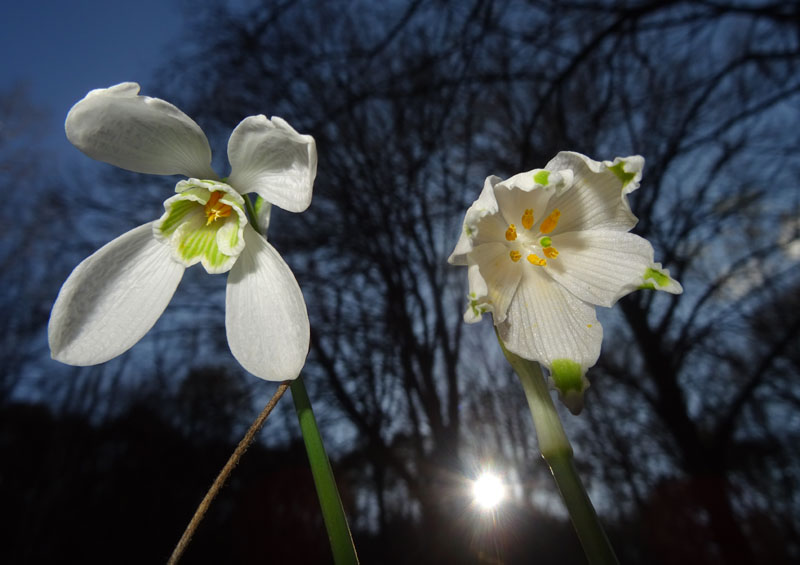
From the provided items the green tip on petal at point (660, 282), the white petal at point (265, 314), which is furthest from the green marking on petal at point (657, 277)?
the white petal at point (265, 314)

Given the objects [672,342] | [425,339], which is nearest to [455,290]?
[425,339]

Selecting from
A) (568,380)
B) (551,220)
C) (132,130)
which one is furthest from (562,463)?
(132,130)

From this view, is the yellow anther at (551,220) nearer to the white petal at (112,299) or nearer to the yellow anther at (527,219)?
the yellow anther at (527,219)

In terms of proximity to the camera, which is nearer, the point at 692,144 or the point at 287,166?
the point at 287,166

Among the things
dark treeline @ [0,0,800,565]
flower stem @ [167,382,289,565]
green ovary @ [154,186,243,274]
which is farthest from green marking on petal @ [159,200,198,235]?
dark treeline @ [0,0,800,565]

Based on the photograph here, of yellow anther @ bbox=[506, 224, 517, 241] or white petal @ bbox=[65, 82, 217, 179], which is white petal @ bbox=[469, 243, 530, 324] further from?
white petal @ bbox=[65, 82, 217, 179]

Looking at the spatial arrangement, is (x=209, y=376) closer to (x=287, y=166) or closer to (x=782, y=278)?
(x=287, y=166)

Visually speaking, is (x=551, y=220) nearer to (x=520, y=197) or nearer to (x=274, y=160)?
(x=520, y=197)
